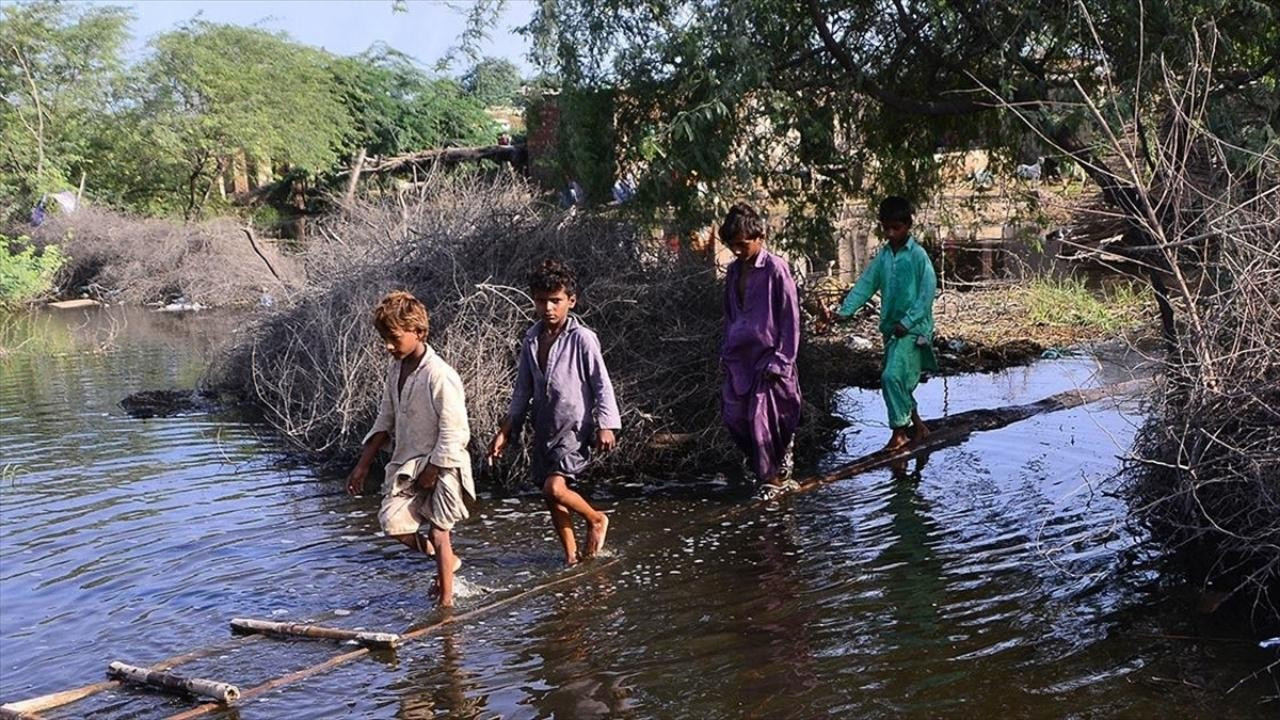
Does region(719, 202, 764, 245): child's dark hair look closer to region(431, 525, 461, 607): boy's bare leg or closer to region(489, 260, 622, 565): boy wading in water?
region(489, 260, 622, 565): boy wading in water

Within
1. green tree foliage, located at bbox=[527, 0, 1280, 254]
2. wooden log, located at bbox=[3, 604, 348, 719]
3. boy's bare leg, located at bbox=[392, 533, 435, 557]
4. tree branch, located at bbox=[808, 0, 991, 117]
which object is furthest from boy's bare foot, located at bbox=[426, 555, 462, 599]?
tree branch, located at bbox=[808, 0, 991, 117]

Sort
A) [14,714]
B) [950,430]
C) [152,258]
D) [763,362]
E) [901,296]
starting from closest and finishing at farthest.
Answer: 1. [14,714]
2. [763,362]
3. [901,296]
4. [950,430]
5. [152,258]

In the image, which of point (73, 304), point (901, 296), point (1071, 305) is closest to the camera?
point (901, 296)

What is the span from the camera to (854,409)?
11484 millimetres

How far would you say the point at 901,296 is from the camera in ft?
29.5

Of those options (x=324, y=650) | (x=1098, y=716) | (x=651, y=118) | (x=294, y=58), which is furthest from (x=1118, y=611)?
(x=294, y=58)

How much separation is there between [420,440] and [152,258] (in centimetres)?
2540

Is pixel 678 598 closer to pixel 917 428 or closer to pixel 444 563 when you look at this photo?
pixel 444 563

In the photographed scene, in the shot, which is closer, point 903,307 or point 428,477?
point 428,477

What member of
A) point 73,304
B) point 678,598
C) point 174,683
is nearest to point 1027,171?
point 678,598

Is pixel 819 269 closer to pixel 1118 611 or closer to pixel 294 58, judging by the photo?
pixel 1118 611

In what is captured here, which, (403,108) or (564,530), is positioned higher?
(403,108)

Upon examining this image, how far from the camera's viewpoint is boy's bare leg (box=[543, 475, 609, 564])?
22.9 feet

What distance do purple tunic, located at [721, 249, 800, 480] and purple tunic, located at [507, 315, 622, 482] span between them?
4.37 ft
